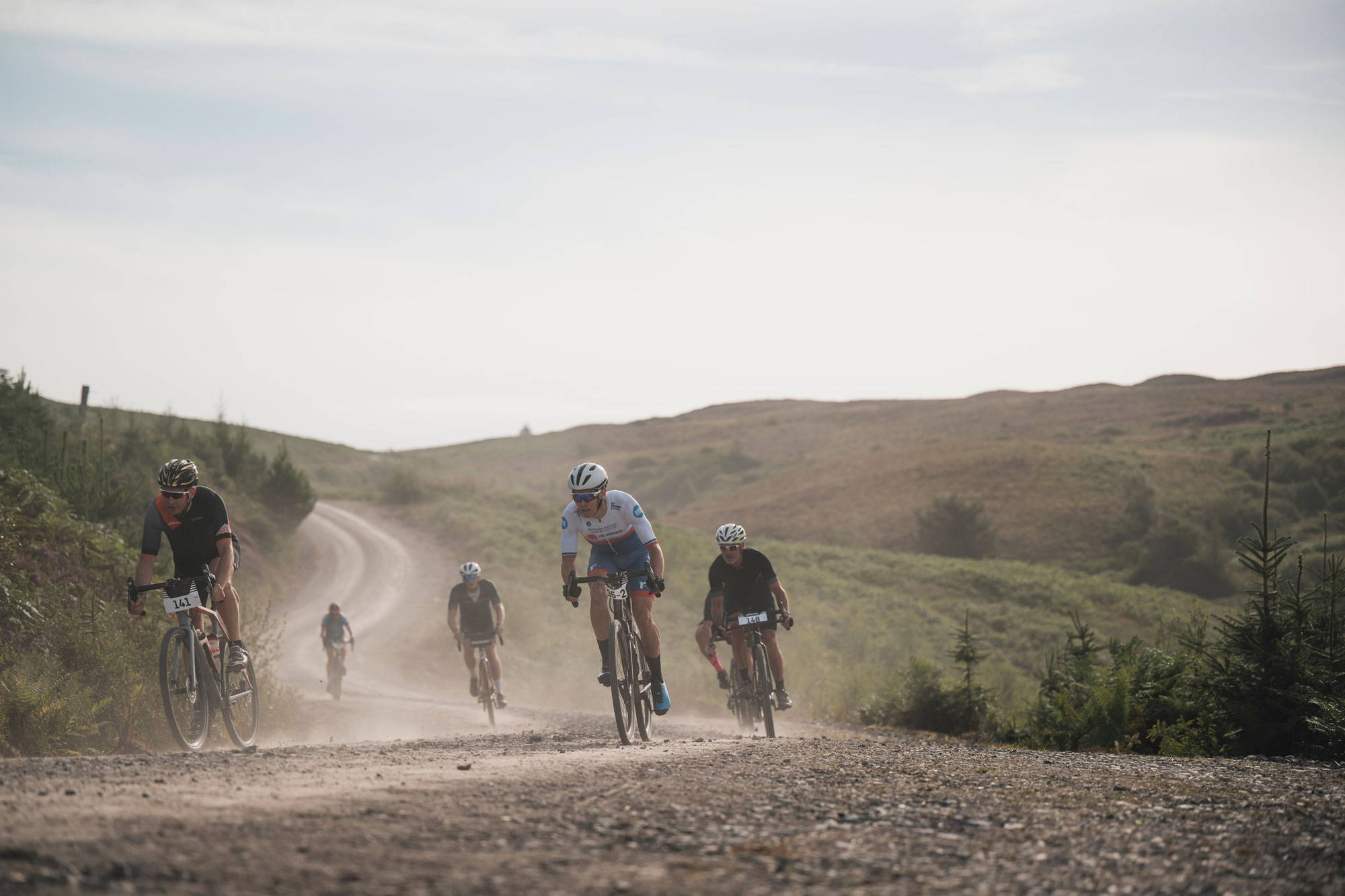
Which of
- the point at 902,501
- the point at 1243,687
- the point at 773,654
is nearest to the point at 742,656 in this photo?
the point at 773,654

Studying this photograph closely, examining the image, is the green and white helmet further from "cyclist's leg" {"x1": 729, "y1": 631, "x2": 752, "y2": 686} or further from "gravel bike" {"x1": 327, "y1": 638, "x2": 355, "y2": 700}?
"gravel bike" {"x1": 327, "y1": 638, "x2": 355, "y2": 700}

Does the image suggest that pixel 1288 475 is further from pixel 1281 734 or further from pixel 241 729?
pixel 241 729

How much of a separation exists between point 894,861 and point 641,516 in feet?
17.5

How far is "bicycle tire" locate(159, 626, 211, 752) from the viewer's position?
820cm

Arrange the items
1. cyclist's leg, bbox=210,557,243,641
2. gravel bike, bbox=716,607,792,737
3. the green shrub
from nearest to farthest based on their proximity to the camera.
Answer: cyclist's leg, bbox=210,557,243,641, gravel bike, bbox=716,607,792,737, the green shrub

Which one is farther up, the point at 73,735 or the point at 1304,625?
the point at 1304,625

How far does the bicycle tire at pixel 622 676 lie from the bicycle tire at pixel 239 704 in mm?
3167

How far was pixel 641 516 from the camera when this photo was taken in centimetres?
943

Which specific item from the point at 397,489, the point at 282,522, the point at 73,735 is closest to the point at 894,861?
the point at 73,735

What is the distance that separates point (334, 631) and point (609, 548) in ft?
42.7

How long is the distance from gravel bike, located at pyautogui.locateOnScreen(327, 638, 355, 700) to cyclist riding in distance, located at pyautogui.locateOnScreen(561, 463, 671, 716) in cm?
1218

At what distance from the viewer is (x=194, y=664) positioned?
8438 millimetres

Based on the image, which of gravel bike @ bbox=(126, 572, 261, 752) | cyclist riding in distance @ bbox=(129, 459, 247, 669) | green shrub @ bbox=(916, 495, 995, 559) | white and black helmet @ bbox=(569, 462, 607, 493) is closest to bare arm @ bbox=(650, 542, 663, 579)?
white and black helmet @ bbox=(569, 462, 607, 493)

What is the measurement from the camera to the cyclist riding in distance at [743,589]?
11.3 metres
